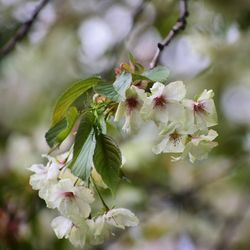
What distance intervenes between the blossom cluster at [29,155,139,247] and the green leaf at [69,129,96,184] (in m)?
0.02

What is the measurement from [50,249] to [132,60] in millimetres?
974

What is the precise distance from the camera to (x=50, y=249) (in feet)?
5.18

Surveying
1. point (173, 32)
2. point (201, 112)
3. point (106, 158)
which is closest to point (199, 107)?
point (201, 112)

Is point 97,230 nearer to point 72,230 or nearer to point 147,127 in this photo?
point 72,230

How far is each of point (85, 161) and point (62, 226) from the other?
10cm

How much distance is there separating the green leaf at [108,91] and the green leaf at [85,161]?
44mm

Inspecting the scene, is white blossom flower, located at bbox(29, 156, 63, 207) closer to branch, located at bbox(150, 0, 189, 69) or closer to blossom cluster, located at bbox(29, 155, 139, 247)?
blossom cluster, located at bbox(29, 155, 139, 247)

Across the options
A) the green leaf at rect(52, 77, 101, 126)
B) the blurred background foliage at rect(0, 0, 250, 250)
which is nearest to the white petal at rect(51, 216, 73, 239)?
the green leaf at rect(52, 77, 101, 126)

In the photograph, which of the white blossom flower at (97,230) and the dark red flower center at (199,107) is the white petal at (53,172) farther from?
the dark red flower center at (199,107)

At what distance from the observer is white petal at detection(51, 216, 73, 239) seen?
70 cm

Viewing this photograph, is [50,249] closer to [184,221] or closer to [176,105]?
[184,221]

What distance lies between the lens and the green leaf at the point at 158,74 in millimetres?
652

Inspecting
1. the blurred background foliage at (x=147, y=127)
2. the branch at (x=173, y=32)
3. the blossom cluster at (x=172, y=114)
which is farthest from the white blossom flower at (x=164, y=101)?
the blurred background foliage at (x=147, y=127)

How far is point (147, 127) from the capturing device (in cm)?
168
